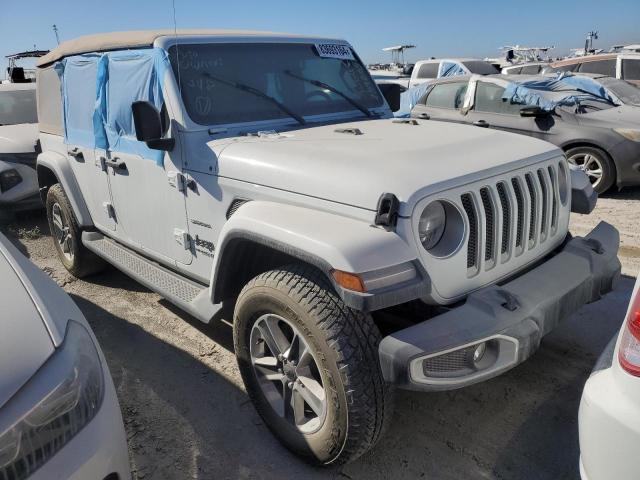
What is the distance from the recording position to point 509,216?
8.19 feet

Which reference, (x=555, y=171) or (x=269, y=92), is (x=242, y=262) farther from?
(x=555, y=171)

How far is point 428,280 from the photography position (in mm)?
2068

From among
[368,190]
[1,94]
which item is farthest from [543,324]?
[1,94]

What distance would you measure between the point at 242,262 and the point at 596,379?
1.71 meters

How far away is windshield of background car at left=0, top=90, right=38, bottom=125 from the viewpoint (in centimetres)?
759

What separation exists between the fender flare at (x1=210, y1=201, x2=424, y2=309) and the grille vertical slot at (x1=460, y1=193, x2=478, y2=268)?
39 centimetres

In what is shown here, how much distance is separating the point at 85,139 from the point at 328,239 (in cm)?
293

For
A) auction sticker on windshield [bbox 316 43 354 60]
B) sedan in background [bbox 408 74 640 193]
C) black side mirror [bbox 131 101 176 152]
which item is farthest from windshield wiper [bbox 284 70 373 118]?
sedan in background [bbox 408 74 640 193]

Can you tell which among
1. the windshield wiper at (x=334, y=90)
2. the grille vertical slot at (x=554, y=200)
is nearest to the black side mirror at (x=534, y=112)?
the windshield wiper at (x=334, y=90)

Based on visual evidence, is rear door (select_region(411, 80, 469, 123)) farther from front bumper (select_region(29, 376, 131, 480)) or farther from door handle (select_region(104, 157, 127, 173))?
front bumper (select_region(29, 376, 131, 480))

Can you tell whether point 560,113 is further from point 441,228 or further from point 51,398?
point 51,398

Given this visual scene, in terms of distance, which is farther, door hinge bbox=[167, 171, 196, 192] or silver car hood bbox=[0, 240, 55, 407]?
door hinge bbox=[167, 171, 196, 192]

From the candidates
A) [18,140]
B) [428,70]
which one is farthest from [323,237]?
[428,70]

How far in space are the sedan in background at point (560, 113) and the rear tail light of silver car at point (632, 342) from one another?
527cm
